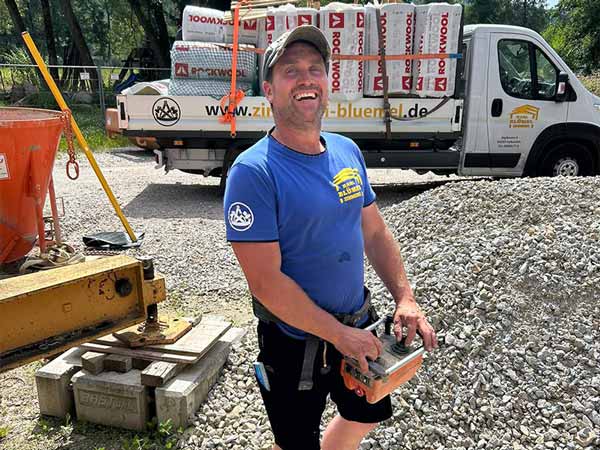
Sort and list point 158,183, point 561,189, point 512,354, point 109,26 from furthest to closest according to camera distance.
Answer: point 109,26 < point 158,183 < point 561,189 < point 512,354

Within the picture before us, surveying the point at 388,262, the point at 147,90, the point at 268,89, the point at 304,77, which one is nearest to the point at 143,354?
the point at 388,262

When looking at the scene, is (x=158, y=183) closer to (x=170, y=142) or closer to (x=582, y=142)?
(x=170, y=142)

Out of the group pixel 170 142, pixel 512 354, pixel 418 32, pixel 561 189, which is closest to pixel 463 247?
pixel 512 354

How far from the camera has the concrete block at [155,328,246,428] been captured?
3025mm

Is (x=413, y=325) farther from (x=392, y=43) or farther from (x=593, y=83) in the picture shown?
(x=593, y=83)

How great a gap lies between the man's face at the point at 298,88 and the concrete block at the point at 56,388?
2.21 metres

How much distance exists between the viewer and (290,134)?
1957 millimetres

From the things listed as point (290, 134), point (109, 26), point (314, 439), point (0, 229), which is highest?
point (109, 26)

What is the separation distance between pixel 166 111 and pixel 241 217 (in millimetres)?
6890

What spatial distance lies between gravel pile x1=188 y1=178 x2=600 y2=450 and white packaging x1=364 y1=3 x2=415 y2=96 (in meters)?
4.11

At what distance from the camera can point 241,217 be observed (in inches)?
70.9

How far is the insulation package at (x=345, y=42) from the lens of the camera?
785cm

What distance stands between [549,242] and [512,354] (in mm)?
1213

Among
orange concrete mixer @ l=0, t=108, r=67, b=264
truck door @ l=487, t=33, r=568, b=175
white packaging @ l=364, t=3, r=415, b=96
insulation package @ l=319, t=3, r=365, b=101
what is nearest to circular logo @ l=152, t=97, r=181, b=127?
insulation package @ l=319, t=3, r=365, b=101
